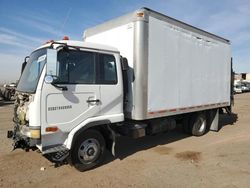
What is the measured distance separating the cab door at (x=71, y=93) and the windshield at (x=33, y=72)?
1.18ft

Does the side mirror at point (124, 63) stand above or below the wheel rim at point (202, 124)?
above

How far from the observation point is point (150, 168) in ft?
19.3

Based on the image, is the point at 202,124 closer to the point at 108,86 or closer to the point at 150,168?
the point at 150,168

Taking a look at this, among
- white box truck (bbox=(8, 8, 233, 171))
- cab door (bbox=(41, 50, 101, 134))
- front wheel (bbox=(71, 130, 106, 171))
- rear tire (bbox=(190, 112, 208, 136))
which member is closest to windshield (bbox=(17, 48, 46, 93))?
white box truck (bbox=(8, 8, 233, 171))

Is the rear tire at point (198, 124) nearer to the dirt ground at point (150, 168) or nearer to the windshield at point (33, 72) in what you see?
the dirt ground at point (150, 168)

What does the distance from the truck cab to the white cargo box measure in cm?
49

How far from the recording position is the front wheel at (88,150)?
5439 mm

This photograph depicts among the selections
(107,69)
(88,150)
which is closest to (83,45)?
(107,69)

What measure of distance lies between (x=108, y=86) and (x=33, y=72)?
1606 millimetres

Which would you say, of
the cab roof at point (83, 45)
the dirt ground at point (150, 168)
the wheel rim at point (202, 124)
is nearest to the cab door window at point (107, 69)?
the cab roof at point (83, 45)

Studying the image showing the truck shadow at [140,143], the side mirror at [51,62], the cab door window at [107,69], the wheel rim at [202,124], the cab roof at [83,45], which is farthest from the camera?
the wheel rim at [202,124]

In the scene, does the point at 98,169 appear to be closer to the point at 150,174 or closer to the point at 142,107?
the point at 150,174

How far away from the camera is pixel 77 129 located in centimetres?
523

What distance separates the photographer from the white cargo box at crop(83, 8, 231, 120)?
6176mm
